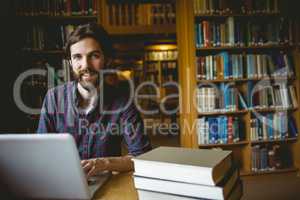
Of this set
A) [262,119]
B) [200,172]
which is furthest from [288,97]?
[200,172]

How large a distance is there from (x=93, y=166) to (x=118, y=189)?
13 centimetres

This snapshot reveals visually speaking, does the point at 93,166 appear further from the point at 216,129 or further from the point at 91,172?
the point at 216,129

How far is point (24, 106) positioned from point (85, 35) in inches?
64.8

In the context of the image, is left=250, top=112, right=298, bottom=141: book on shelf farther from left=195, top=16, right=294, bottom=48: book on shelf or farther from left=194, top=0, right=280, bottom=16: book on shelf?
left=194, top=0, right=280, bottom=16: book on shelf

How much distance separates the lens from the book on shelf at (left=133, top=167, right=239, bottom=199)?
2.13 feet

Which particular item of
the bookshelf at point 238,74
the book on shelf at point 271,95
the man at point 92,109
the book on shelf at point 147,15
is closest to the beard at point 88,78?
the man at point 92,109

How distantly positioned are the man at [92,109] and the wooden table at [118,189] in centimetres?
31

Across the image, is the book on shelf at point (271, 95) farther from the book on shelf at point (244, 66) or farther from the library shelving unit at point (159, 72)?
the library shelving unit at point (159, 72)

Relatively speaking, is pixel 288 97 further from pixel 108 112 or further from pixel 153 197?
pixel 153 197

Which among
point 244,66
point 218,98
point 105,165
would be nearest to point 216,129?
point 218,98

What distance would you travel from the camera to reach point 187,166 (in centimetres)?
68

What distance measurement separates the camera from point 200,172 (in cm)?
66

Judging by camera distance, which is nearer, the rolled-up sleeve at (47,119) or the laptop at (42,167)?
the laptop at (42,167)

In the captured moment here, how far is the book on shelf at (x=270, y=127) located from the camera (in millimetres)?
3209
